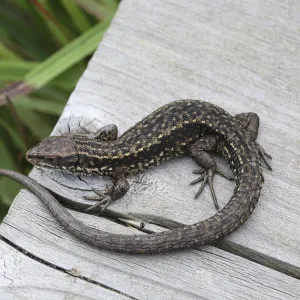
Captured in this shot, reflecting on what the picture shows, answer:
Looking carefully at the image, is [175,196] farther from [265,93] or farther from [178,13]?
[178,13]

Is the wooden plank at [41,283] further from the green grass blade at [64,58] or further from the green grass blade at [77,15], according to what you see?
the green grass blade at [77,15]

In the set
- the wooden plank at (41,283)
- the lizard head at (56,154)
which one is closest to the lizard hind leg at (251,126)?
the lizard head at (56,154)

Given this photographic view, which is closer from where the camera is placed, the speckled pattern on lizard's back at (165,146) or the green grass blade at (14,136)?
the speckled pattern on lizard's back at (165,146)

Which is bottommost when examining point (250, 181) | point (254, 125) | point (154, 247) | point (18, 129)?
point (18, 129)

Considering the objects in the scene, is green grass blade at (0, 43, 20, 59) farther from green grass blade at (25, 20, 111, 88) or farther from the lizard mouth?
the lizard mouth

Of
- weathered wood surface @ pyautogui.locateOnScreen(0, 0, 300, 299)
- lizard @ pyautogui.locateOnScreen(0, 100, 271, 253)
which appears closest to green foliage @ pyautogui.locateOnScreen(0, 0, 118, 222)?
weathered wood surface @ pyautogui.locateOnScreen(0, 0, 300, 299)

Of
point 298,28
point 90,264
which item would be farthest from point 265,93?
point 90,264

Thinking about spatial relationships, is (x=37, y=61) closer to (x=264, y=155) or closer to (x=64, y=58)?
(x=64, y=58)
